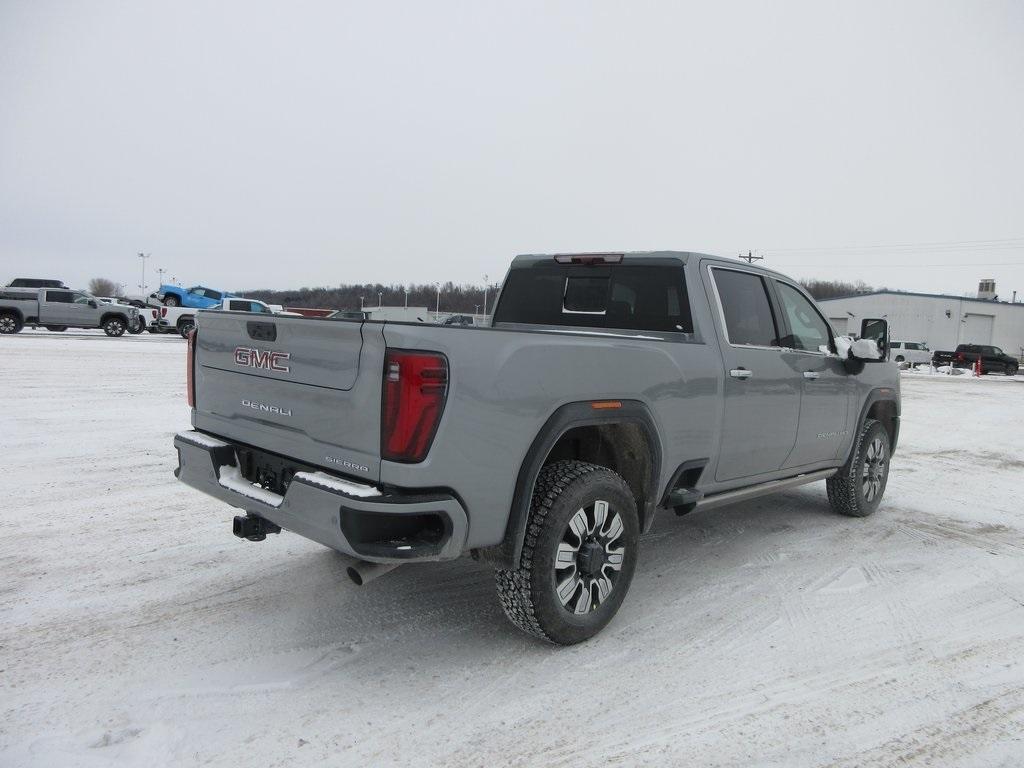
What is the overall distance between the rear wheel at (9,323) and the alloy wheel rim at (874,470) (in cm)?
2742

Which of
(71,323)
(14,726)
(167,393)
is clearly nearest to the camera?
(14,726)

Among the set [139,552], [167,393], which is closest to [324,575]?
[139,552]

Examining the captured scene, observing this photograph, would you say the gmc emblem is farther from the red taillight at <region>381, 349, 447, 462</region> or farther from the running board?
the running board

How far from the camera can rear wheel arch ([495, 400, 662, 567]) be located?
323 cm

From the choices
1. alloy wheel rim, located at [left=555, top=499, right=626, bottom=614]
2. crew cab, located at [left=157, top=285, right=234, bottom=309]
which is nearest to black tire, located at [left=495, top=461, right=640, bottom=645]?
alloy wheel rim, located at [left=555, top=499, right=626, bottom=614]

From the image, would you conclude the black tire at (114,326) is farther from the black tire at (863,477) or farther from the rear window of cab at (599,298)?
the black tire at (863,477)

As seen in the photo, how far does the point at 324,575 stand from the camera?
438 cm

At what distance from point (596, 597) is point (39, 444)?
648 cm

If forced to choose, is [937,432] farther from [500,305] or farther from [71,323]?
[71,323]

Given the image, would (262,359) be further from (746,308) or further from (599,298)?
(746,308)

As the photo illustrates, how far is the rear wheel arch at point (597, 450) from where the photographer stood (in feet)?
10.6

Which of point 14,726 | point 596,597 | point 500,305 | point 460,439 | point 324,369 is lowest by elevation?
point 14,726

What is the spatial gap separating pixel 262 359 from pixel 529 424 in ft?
4.24

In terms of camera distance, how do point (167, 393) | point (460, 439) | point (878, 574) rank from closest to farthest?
1. point (460, 439)
2. point (878, 574)
3. point (167, 393)
